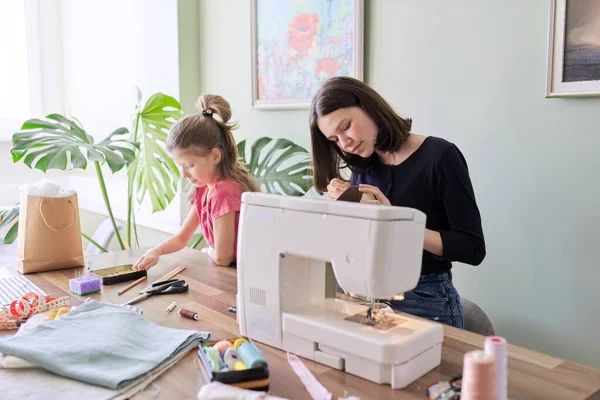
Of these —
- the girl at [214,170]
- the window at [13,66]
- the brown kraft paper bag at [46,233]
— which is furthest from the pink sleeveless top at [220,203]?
the window at [13,66]

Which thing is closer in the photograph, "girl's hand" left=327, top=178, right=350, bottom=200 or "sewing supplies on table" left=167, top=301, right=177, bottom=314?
"sewing supplies on table" left=167, top=301, right=177, bottom=314

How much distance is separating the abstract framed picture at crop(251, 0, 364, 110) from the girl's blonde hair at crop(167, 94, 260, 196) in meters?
0.56

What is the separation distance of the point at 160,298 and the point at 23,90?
3128 millimetres

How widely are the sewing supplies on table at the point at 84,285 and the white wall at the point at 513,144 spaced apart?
118cm

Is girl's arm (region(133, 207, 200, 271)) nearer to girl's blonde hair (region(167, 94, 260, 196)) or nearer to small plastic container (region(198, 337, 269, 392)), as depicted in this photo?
girl's blonde hair (region(167, 94, 260, 196))

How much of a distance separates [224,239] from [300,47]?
1021mm

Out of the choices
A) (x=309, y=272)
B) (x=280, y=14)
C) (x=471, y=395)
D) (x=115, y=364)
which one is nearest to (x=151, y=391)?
(x=115, y=364)

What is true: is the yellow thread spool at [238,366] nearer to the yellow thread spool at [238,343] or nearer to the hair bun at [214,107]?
the yellow thread spool at [238,343]

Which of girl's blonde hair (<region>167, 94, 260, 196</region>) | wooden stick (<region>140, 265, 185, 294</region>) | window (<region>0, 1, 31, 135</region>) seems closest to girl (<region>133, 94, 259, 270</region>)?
girl's blonde hair (<region>167, 94, 260, 196</region>)

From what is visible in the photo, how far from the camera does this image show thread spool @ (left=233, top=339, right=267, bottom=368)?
884 mm

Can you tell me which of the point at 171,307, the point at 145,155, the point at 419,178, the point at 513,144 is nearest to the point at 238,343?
the point at 171,307

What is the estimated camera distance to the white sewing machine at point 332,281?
0.91m

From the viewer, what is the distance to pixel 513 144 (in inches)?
67.8

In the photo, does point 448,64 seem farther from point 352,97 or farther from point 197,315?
point 197,315
